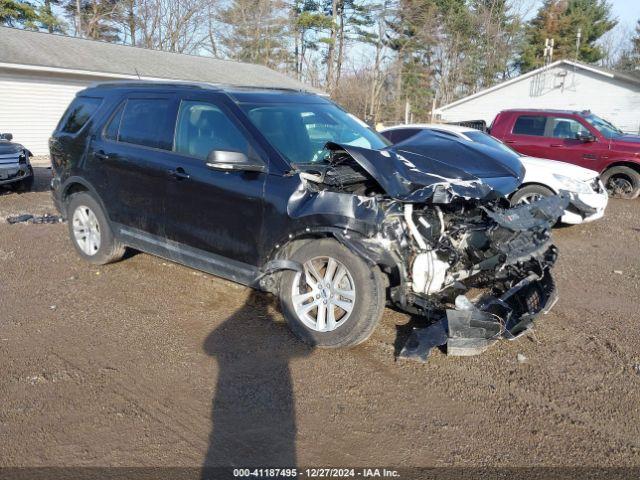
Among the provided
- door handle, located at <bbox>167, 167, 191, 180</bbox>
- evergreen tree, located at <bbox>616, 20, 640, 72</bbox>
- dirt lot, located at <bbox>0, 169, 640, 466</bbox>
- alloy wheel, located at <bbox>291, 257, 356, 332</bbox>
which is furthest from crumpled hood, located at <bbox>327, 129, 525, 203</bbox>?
evergreen tree, located at <bbox>616, 20, 640, 72</bbox>

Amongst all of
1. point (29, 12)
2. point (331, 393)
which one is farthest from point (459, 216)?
point (29, 12)

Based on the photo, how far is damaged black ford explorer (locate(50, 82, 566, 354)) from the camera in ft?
12.6

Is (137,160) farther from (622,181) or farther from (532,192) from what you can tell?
(622,181)

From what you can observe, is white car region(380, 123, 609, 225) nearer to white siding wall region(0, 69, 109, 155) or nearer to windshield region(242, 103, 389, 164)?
windshield region(242, 103, 389, 164)

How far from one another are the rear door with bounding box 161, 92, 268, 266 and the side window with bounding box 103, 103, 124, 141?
3.17 feet

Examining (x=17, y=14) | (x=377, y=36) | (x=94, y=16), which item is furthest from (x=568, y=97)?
(x=17, y=14)

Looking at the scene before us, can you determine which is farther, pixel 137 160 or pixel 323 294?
pixel 137 160

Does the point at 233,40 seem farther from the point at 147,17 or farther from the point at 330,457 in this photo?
the point at 330,457

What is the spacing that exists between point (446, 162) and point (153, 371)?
2831 millimetres

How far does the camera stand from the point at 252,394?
11.3 feet

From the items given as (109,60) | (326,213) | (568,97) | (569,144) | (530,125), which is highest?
(568,97)

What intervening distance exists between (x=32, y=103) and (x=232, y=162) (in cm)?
1797

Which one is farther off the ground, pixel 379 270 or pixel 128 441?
pixel 379 270

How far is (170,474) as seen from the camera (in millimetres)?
2713
